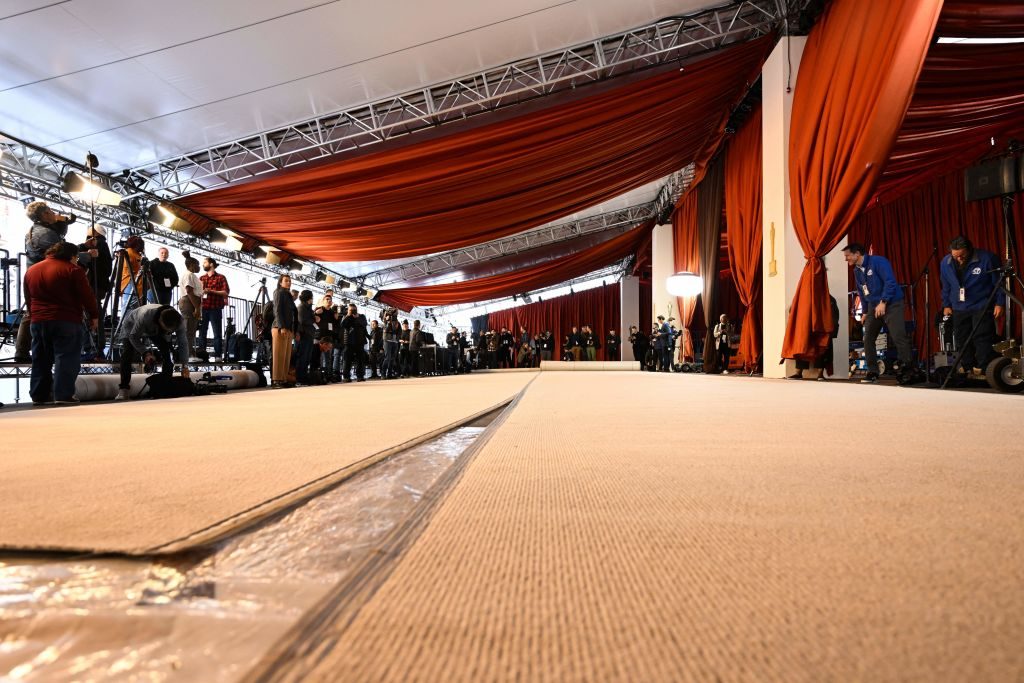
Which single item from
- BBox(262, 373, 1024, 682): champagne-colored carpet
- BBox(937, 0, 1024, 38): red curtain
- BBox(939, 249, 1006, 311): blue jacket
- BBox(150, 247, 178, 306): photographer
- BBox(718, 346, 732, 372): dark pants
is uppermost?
BBox(937, 0, 1024, 38): red curtain

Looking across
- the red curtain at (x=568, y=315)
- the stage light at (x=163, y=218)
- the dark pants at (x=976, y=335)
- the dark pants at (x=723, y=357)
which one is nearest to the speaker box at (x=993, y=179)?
the dark pants at (x=976, y=335)

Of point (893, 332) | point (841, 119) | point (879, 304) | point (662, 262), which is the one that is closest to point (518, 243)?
point (662, 262)

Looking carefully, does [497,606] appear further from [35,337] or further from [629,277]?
[629,277]

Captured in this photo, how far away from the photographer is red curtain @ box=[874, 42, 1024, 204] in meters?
4.70

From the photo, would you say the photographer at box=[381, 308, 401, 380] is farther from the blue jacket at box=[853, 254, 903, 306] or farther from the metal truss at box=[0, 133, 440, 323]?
the blue jacket at box=[853, 254, 903, 306]

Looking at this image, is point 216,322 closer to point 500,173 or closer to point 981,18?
point 500,173

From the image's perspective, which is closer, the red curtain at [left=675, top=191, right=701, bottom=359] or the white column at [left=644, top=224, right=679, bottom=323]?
the red curtain at [left=675, top=191, right=701, bottom=359]

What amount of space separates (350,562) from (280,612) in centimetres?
11

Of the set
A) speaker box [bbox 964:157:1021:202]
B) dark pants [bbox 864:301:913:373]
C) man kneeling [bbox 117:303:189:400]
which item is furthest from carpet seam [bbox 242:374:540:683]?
dark pants [bbox 864:301:913:373]

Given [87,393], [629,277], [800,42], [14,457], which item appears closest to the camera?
[14,457]

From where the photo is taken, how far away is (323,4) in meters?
4.38

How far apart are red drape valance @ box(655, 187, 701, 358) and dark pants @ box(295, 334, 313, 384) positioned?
6488mm

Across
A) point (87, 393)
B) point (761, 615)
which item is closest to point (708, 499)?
point (761, 615)

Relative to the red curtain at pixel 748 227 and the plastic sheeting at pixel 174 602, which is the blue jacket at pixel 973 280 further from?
the plastic sheeting at pixel 174 602
